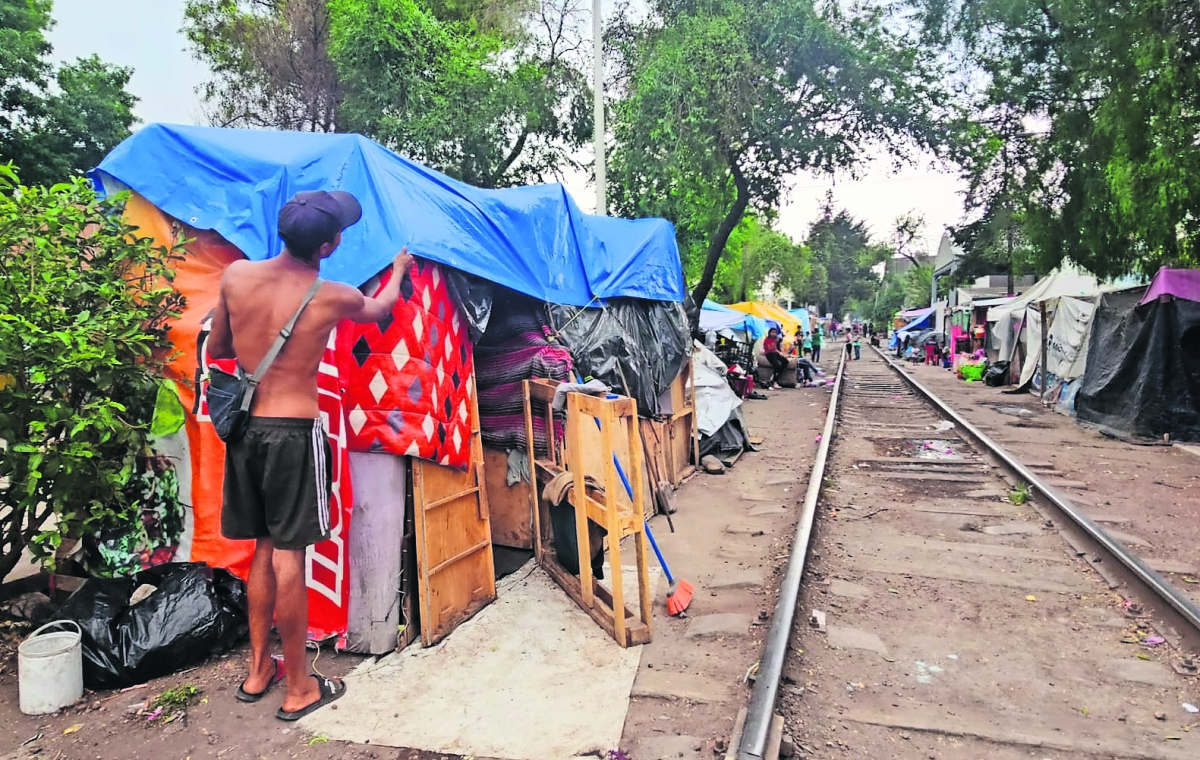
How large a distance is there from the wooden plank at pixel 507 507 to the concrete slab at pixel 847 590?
235 cm

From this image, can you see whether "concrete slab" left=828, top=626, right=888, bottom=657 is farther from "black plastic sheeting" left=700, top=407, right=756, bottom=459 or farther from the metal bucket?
"black plastic sheeting" left=700, top=407, right=756, bottom=459

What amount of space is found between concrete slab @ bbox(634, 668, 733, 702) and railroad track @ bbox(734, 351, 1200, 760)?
242 mm

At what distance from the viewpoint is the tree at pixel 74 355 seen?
346 centimetres

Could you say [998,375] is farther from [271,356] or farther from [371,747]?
[271,356]

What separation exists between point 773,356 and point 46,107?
20185 millimetres

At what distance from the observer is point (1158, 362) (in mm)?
10773

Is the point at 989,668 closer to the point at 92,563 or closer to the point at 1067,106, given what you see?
the point at 92,563

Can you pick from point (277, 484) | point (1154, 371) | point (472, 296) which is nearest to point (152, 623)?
point (277, 484)

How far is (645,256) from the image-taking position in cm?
762

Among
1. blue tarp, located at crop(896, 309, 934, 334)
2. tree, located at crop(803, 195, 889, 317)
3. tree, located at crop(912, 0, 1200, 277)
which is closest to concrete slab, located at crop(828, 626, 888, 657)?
tree, located at crop(912, 0, 1200, 277)

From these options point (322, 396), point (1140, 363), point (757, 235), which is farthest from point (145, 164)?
point (757, 235)

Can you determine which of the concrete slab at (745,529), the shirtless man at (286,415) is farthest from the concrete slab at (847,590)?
the shirtless man at (286,415)

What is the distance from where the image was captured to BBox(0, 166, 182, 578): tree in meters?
3.46

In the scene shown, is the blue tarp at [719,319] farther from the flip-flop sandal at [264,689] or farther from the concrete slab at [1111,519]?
the flip-flop sandal at [264,689]
